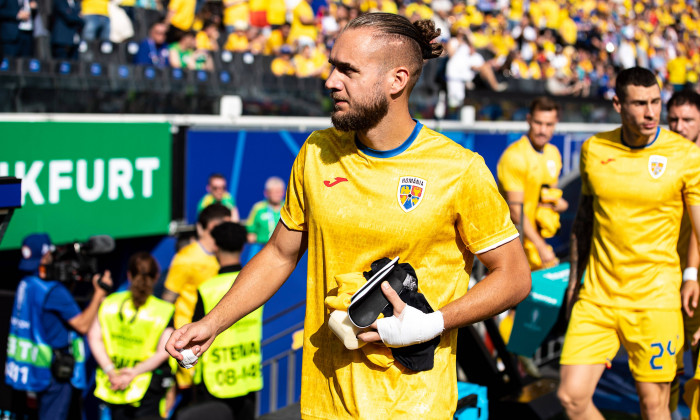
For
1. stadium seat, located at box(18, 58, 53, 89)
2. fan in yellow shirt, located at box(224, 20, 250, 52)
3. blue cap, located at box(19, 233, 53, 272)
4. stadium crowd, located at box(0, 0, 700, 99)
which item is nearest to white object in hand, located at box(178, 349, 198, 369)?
blue cap, located at box(19, 233, 53, 272)

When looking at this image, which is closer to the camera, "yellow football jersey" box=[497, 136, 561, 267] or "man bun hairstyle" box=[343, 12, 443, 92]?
"man bun hairstyle" box=[343, 12, 443, 92]

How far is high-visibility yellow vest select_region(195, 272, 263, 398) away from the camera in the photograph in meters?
5.06

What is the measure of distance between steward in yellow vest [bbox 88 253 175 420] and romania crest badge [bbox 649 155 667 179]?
290 cm

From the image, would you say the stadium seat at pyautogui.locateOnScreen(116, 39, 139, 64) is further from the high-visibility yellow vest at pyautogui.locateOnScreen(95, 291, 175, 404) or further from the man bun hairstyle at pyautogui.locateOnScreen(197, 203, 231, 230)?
the high-visibility yellow vest at pyautogui.locateOnScreen(95, 291, 175, 404)

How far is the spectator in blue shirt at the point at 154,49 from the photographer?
382 inches

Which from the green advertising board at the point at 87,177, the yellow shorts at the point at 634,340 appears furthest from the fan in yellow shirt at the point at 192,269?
the yellow shorts at the point at 634,340

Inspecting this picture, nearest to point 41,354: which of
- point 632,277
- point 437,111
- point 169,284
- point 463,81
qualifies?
point 169,284

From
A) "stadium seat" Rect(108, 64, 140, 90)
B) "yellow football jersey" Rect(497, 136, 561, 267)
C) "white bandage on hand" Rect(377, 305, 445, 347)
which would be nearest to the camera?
"white bandage on hand" Rect(377, 305, 445, 347)

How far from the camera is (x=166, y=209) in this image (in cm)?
823

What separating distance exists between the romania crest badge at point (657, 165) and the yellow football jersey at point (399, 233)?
6.84 feet

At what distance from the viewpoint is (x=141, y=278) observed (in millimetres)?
5289

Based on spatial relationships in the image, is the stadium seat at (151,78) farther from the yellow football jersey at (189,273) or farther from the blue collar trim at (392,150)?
the blue collar trim at (392,150)

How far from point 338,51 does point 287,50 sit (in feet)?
31.8

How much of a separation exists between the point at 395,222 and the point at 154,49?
8.10 meters
